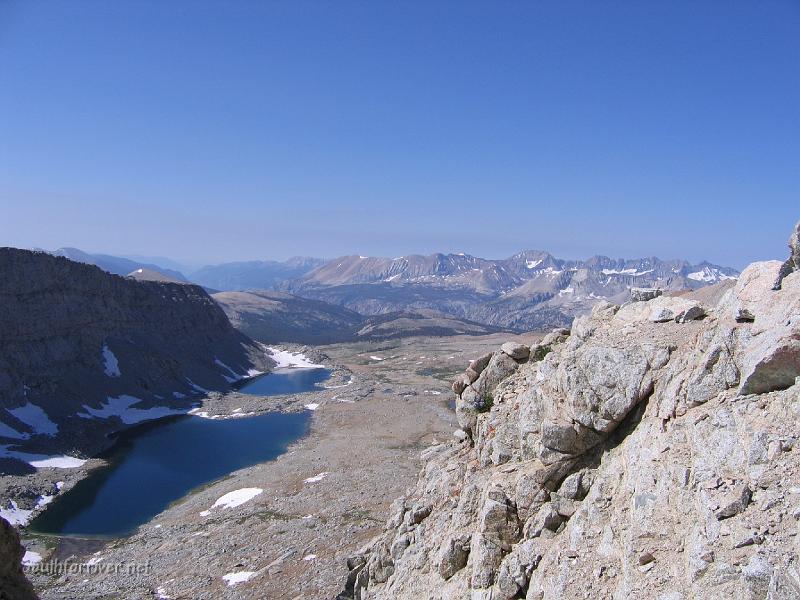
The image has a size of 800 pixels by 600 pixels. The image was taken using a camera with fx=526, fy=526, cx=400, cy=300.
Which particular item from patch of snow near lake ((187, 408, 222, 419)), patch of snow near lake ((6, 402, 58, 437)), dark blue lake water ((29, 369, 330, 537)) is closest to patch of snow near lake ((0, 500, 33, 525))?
dark blue lake water ((29, 369, 330, 537))

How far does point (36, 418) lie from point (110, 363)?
27.7m

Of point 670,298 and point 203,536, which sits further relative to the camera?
point 203,536

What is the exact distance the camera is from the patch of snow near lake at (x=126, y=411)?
95875 millimetres

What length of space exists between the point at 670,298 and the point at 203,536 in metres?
45.0

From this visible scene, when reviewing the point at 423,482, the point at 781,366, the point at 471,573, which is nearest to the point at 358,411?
the point at 423,482

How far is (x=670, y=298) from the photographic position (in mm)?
18031

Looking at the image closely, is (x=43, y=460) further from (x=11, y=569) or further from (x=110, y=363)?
(x=11, y=569)

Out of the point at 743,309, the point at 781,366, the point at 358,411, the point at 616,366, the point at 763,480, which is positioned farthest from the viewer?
the point at 358,411

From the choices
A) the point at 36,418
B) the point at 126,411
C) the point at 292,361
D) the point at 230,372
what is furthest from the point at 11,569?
the point at 292,361

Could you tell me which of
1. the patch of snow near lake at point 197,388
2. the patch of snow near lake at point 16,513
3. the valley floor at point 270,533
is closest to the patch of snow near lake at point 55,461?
the patch of snow near lake at point 16,513

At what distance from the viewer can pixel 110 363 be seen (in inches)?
4402

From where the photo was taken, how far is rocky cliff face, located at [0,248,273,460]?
85.6m

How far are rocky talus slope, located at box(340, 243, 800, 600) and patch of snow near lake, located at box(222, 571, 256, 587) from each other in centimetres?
1878

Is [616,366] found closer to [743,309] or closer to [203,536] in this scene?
[743,309]
